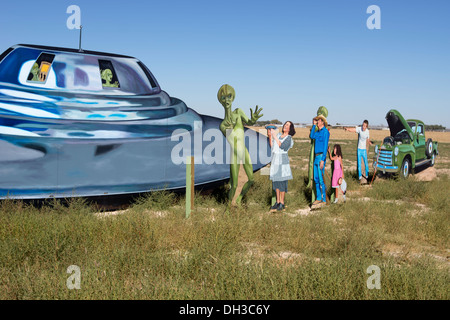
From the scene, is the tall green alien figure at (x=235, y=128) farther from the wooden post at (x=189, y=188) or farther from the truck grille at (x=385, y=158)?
the truck grille at (x=385, y=158)

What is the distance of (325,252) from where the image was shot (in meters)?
5.25

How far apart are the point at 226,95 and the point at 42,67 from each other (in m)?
3.40

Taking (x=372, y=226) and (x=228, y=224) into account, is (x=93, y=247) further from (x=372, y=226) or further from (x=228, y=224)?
(x=372, y=226)

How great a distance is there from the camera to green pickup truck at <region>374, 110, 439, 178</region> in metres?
11.5

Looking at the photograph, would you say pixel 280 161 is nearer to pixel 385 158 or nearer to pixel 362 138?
pixel 362 138

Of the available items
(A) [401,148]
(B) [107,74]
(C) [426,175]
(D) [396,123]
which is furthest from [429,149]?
(B) [107,74]

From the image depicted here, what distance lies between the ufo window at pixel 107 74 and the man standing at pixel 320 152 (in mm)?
4149

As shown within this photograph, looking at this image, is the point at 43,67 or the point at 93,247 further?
the point at 43,67

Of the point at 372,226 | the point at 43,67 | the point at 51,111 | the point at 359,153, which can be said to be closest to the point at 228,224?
the point at 372,226

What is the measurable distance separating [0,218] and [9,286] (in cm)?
204

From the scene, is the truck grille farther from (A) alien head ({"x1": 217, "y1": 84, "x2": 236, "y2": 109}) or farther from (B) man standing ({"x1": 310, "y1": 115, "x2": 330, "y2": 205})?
(A) alien head ({"x1": 217, "y1": 84, "x2": 236, "y2": 109})

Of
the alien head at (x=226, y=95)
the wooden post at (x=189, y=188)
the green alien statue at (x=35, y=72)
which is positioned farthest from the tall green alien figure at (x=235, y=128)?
the green alien statue at (x=35, y=72)

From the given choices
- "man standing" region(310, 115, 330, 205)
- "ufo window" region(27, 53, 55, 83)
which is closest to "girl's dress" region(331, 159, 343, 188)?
"man standing" region(310, 115, 330, 205)
